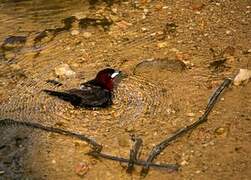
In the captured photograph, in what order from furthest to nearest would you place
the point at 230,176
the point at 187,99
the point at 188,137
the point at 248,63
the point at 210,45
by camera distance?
the point at 210,45
the point at 248,63
the point at 187,99
the point at 188,137
the point at 230,176

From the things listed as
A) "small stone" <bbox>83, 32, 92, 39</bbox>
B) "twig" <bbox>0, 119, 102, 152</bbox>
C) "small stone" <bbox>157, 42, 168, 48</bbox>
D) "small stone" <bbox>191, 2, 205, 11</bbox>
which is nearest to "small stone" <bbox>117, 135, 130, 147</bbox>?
"twig" <bbox>0, 119, 102, 152</bbox>

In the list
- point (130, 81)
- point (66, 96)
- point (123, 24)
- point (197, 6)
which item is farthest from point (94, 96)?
point (197, 6)

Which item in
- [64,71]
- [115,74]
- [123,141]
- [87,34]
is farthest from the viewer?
[87,34]

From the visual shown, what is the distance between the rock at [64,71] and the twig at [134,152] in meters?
0.83

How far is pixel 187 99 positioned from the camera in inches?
134

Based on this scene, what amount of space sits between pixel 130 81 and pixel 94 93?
0.32 metres

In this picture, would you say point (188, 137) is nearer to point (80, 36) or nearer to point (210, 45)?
point (210, 45)

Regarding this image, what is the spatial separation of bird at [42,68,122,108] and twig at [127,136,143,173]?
0.40 metres

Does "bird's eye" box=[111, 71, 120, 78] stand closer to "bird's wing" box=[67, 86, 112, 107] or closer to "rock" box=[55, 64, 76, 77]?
"bird's wing" box=[67, 86, 112, 107]

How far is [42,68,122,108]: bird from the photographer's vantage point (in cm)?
340

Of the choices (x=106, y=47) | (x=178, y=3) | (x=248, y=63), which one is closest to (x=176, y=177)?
(x=248, y=63)

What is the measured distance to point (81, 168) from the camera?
9.76 feet

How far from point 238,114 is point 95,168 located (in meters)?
0.95

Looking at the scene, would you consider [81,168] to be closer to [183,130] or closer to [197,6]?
[183,130]
